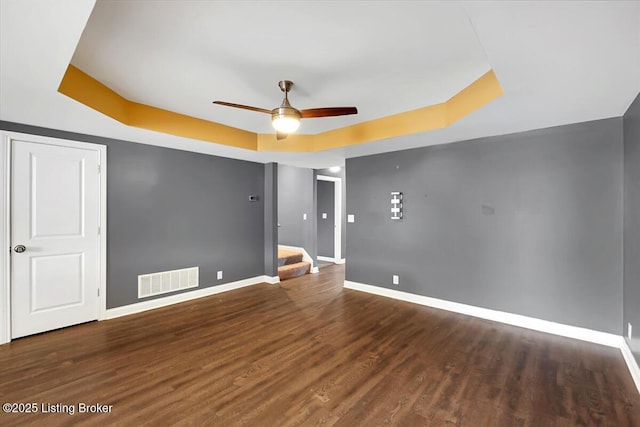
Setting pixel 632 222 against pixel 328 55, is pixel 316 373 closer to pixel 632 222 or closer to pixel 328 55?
pixel 328 55

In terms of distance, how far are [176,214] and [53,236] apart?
139cm

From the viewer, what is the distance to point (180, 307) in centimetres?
408

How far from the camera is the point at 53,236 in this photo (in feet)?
10.6

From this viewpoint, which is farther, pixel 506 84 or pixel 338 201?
pixel 338 201

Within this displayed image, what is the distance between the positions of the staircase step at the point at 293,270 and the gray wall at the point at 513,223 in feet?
5.90

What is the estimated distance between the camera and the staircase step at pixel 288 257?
608 centimetres

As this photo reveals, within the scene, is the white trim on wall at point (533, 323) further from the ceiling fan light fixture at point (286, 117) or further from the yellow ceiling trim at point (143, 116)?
the yellow ceiling trim at point (143, 116)

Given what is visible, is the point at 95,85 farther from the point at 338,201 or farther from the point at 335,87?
the point at 338,201

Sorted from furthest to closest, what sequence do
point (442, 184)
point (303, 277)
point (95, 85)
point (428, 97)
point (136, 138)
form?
1. point (303, 277)
2. point (442, 184)
3. point (136, 138)
4. point (428, 97)
5. point (95, 85)

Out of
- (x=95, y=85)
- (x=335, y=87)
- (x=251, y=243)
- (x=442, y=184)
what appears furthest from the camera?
(x=251, y=243)

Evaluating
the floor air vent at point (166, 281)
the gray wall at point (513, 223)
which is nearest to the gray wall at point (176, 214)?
the floor air vent at point (166, 281)

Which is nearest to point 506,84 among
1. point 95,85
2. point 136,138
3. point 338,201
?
point 95,85

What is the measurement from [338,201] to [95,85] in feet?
18.5

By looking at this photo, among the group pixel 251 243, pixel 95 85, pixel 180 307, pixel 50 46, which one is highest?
pixel 95 85
